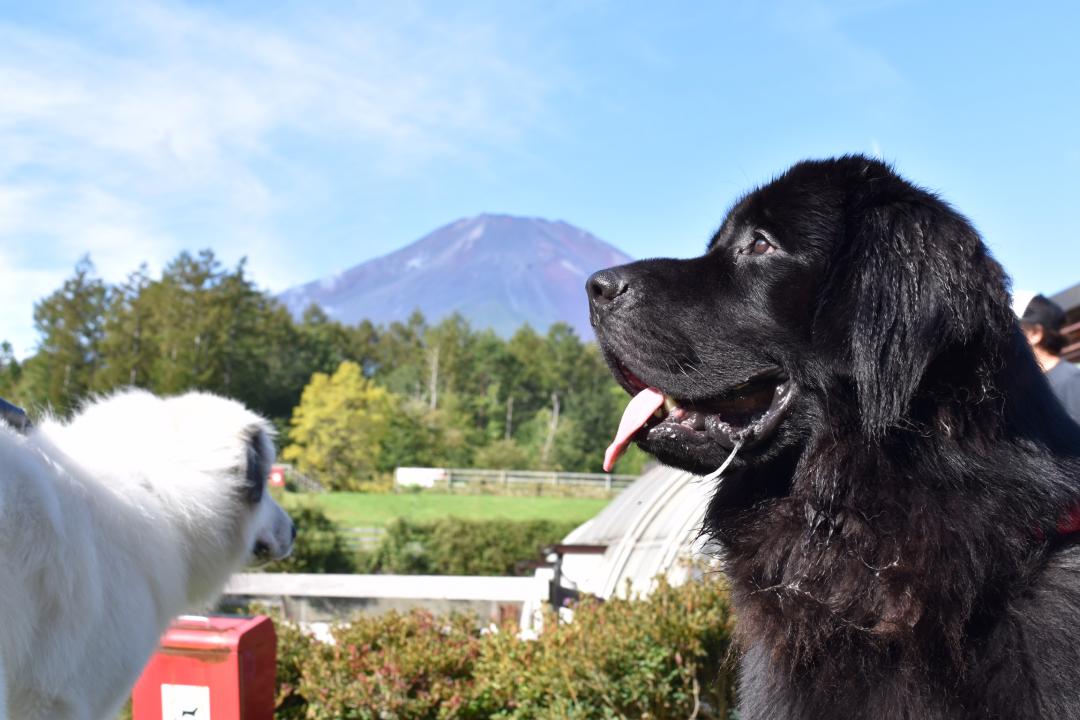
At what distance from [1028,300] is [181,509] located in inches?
161

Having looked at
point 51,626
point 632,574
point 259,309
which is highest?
point 259,309

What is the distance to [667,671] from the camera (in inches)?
177

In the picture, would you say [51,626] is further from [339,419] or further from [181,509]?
[339,419]

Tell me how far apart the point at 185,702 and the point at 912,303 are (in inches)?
152

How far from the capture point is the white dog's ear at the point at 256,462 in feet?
15.8

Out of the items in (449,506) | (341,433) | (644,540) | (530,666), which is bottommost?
(449,506)

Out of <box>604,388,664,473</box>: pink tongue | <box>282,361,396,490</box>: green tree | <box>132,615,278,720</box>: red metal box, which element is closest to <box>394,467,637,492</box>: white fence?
<box>282,361,396,490</box>: green tree

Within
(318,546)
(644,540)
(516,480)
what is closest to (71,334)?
(516,480)

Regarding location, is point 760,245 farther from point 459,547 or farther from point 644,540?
point 459,547

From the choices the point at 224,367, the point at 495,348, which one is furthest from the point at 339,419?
the point at 495,348

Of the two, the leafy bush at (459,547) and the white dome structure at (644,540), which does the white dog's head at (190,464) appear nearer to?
the white dome structure at (644,540)

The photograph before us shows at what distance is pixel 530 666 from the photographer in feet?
15.2

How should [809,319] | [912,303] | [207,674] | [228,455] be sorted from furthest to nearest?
[228,455] → [207,674] → [809,319] → [912,303]

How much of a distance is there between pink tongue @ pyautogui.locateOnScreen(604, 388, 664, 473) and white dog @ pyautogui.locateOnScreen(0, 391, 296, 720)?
7.03 feet
